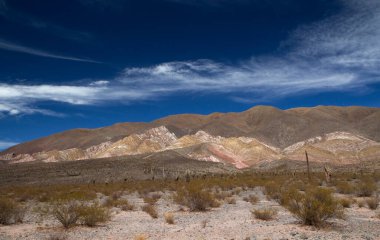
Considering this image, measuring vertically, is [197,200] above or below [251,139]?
below

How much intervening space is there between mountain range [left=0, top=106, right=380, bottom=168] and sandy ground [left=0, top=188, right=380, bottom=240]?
88.0m

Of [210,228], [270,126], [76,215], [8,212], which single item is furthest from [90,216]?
[270,126]

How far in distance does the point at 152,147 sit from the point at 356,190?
114854mm

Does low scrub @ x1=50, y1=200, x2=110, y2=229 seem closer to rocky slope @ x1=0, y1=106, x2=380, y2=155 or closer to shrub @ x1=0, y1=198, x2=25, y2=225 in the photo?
shrub @ x1=0, y1=198, x2=25, y2=225

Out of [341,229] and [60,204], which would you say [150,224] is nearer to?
[60,204]

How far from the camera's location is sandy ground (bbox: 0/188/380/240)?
13.6 metres

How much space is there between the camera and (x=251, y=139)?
5487 inches

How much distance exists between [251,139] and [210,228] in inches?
4945

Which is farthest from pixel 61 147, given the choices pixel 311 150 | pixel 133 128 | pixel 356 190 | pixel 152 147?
pixel 356 190

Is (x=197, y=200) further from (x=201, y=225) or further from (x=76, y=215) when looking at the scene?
(x=76, y=215)

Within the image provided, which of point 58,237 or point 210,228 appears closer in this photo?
point 58,237

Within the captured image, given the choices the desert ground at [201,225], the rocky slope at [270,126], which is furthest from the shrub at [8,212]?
the rocky slope at [270,126]

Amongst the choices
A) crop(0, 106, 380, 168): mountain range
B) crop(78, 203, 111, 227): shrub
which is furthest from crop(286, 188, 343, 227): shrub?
crop(0, 106, 380, 168): mountain range

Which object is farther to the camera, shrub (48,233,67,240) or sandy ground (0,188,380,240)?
sandy ground (0,188,380,240)
